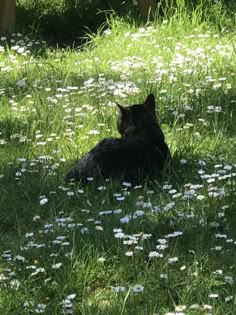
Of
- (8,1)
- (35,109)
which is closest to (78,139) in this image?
(35,109)

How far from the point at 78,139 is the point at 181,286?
265 centimetres

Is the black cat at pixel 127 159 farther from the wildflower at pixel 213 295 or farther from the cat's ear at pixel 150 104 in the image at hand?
the wildflower at pixel 213 295

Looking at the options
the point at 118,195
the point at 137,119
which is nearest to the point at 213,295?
the point at 118,195

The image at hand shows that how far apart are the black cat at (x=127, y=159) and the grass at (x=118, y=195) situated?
10 cm

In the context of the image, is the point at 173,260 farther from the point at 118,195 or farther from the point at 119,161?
the point at 119,161

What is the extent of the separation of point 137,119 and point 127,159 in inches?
24.3

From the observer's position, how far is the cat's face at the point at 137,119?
18.9 ft

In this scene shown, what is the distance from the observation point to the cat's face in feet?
18.9

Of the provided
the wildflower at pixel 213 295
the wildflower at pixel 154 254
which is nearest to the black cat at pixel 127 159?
the wildflower at pixel 154 254

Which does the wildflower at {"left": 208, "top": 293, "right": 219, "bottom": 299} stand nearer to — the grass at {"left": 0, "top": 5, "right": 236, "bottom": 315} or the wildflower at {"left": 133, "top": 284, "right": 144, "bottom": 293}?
the grass at {"left": 0, "top": 5, "right": 236, "bottom": 315}

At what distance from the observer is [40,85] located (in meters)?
7.70

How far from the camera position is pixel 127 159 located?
5.26 m

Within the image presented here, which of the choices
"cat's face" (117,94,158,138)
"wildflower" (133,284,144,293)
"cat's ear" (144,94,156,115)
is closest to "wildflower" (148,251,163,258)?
"wildflower" (133,284,144,293)

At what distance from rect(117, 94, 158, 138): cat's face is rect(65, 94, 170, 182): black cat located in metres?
0.04
